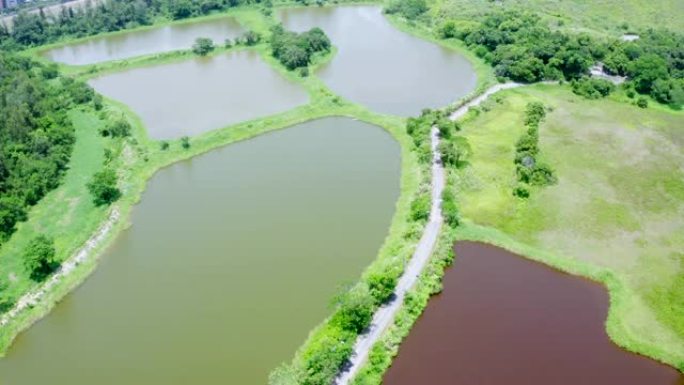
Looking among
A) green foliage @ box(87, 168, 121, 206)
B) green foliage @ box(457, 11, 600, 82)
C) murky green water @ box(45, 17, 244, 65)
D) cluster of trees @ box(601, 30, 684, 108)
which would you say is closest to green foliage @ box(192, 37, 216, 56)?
murky green water @ box(45, 17, 244, 65)

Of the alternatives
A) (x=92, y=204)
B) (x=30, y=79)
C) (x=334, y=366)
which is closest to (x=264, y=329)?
(x=334, y=366)

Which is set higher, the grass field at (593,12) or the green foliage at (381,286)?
the grass field at (593,12)

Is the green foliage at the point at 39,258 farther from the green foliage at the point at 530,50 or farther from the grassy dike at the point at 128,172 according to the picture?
the green foliage at the point at 530,50

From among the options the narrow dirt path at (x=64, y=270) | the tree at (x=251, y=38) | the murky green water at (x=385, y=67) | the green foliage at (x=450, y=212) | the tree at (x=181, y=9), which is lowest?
the narrow dirt path at (x=64, y=270)

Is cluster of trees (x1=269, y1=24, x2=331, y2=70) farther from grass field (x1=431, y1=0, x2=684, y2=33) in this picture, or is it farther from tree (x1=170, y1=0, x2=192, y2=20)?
grass field (x1=431, y1=0, x2=684, y2=33)

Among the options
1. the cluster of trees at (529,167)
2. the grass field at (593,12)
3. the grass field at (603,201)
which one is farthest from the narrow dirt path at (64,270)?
the grass field at (593,12)

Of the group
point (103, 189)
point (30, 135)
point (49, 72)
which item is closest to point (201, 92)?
point (30, 135)
